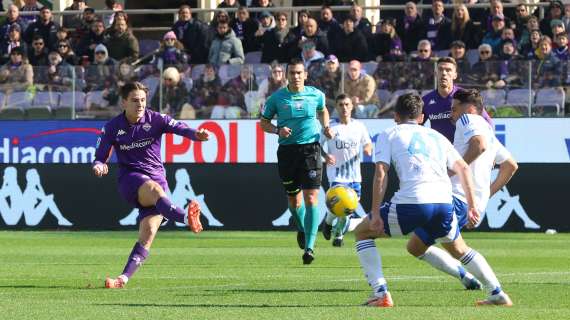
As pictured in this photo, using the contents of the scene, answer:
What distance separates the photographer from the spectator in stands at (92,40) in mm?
28875

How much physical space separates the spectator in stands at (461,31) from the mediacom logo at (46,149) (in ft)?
23.7

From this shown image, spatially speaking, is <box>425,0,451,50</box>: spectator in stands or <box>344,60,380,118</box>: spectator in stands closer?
<box>344,60,380,118</box>: spectator in stands

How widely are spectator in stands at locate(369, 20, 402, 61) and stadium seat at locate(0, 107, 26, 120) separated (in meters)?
6.91

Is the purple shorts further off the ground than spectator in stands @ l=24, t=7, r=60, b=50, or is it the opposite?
spectator in stands @ l=24, t=7, r=60, b=50

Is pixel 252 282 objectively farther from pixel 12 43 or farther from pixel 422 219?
pixel 12 43

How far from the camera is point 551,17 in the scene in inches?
1019

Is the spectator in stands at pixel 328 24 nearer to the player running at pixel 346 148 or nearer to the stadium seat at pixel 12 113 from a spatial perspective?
the player running at pixel 346 148

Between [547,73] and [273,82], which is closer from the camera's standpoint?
[547,73]

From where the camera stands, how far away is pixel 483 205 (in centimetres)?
1223

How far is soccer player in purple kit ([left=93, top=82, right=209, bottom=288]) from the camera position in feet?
43.4

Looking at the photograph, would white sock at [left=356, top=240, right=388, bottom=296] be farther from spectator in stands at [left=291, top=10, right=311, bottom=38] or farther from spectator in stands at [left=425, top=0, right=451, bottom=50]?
spectator in stands at [left=291, top=10, right=311, bottom=38]

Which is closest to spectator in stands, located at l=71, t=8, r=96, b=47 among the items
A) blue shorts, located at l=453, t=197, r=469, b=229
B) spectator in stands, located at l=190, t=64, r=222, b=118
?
spectator in stands, located at l=190, t=64, r=222, b=118

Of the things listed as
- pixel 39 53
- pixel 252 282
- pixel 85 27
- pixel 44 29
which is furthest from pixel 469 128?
pixel 44 29

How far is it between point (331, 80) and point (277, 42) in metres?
2.59
